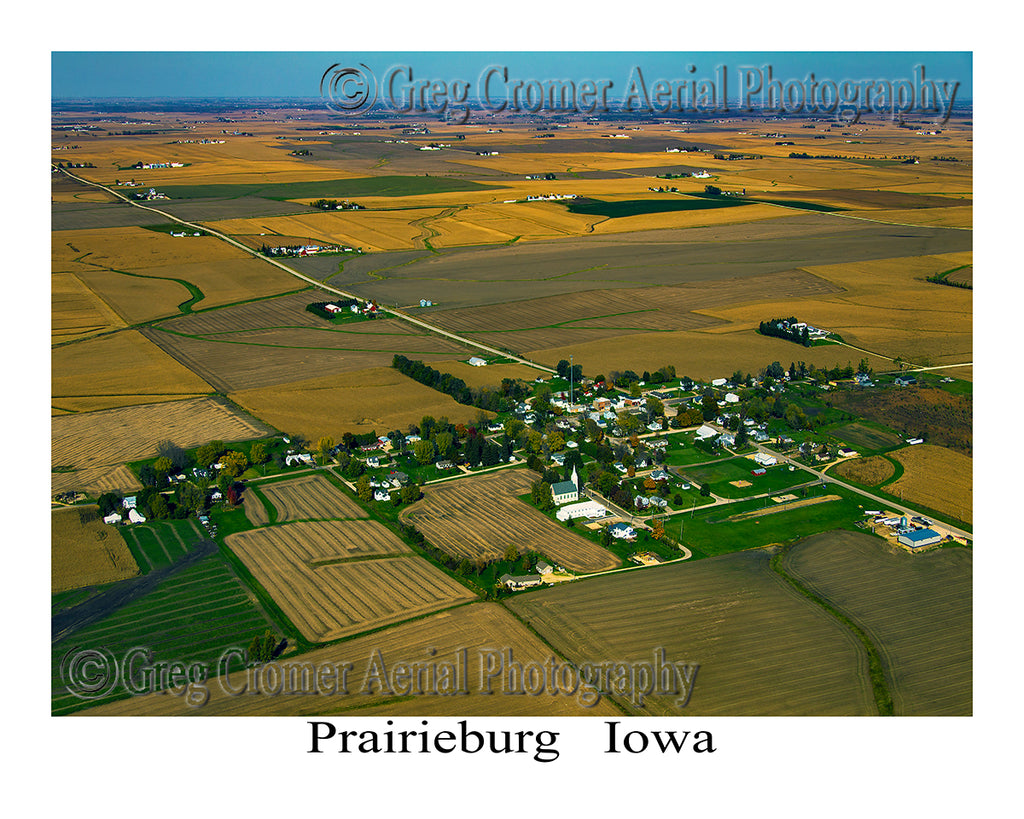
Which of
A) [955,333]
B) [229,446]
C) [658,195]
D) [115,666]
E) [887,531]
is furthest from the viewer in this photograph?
[658,195]

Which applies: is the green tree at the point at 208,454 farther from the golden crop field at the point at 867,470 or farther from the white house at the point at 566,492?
the golden crop field at the point at 867,470

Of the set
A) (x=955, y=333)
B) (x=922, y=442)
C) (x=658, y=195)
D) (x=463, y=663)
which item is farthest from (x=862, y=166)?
(x=463, y=663)

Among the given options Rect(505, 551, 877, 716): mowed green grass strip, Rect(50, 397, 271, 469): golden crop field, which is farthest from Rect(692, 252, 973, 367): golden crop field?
Rect(50, 397, 271, 469): golden crop field

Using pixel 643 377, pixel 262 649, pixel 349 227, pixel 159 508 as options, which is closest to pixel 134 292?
pixel 349 227

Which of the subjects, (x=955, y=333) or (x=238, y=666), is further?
(x=955, y=333)

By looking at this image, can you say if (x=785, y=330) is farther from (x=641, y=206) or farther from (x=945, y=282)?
(x=641, y=206)

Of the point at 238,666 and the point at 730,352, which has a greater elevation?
the point at 730,352

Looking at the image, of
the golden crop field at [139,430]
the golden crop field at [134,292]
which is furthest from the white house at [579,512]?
the golden crop field at [134,292]

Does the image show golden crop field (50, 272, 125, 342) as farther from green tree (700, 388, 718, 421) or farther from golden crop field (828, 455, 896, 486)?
golden crop field (828, 455, 896, 486)

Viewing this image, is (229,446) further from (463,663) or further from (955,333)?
(955,333)
